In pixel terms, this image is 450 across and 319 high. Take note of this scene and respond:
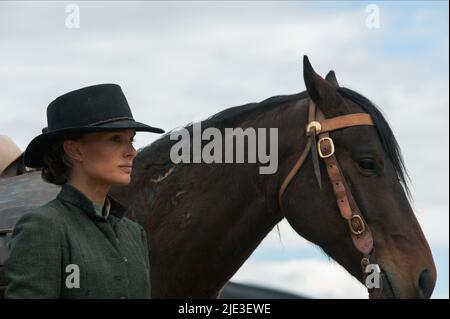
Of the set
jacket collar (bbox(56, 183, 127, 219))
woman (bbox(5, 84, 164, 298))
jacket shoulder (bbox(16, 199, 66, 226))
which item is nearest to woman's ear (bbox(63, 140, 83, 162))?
woman (bbox(5, 84, 164, 298))

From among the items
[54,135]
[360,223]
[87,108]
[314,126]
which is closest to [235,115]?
[314,126]

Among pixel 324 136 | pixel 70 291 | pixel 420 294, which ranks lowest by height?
→ pixel 420 294

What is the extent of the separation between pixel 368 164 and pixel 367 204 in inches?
10.2

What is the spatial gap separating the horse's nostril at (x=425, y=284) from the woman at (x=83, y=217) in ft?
7.19

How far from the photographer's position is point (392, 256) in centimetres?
634

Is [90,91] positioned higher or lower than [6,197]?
higher

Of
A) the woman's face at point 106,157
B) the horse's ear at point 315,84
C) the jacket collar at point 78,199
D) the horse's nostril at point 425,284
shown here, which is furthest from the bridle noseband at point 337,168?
the jacket collar at point 78,199

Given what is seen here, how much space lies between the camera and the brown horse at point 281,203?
251 inches

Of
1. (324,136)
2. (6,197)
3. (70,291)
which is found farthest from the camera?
(324,136)

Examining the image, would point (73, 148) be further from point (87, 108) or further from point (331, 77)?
point (331, 77)

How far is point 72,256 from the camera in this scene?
4.27m
